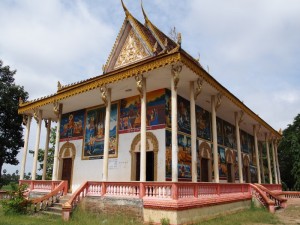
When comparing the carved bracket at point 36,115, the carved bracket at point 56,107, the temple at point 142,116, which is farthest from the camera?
the carved bracket at point 36,115

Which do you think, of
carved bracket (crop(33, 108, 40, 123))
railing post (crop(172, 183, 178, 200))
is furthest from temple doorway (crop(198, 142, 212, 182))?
carved bracket (crop(33, 108, 40, 123))

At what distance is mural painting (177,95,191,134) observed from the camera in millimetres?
14453

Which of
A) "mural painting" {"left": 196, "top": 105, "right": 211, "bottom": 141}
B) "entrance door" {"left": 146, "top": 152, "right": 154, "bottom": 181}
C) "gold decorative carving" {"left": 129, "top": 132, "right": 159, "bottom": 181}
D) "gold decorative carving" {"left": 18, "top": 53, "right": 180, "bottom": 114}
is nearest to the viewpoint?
"gold decorative carving" {"left": 18, "top": 53, "right": 180, "bottom": 114}

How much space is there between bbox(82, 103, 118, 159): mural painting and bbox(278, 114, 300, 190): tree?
24.2 m

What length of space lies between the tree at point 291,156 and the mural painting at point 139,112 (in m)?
23.9

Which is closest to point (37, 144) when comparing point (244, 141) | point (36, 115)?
point (36, 115)

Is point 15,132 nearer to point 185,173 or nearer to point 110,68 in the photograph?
point 110,68

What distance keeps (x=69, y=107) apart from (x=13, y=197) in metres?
7.05

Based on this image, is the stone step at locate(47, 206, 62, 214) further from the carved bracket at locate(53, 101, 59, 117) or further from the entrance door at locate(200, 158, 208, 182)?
the entrance door at locate(200, 158, 208, 182)

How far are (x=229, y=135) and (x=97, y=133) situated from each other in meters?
10.0

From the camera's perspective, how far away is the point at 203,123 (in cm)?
1714

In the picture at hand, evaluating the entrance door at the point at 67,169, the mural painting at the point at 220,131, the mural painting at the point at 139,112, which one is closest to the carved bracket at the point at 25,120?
the entrance door at the point at 67,169

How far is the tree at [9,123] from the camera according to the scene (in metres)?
23.3

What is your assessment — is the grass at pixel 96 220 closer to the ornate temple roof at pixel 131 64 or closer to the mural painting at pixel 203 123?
the mural painting at pixel 203 123
